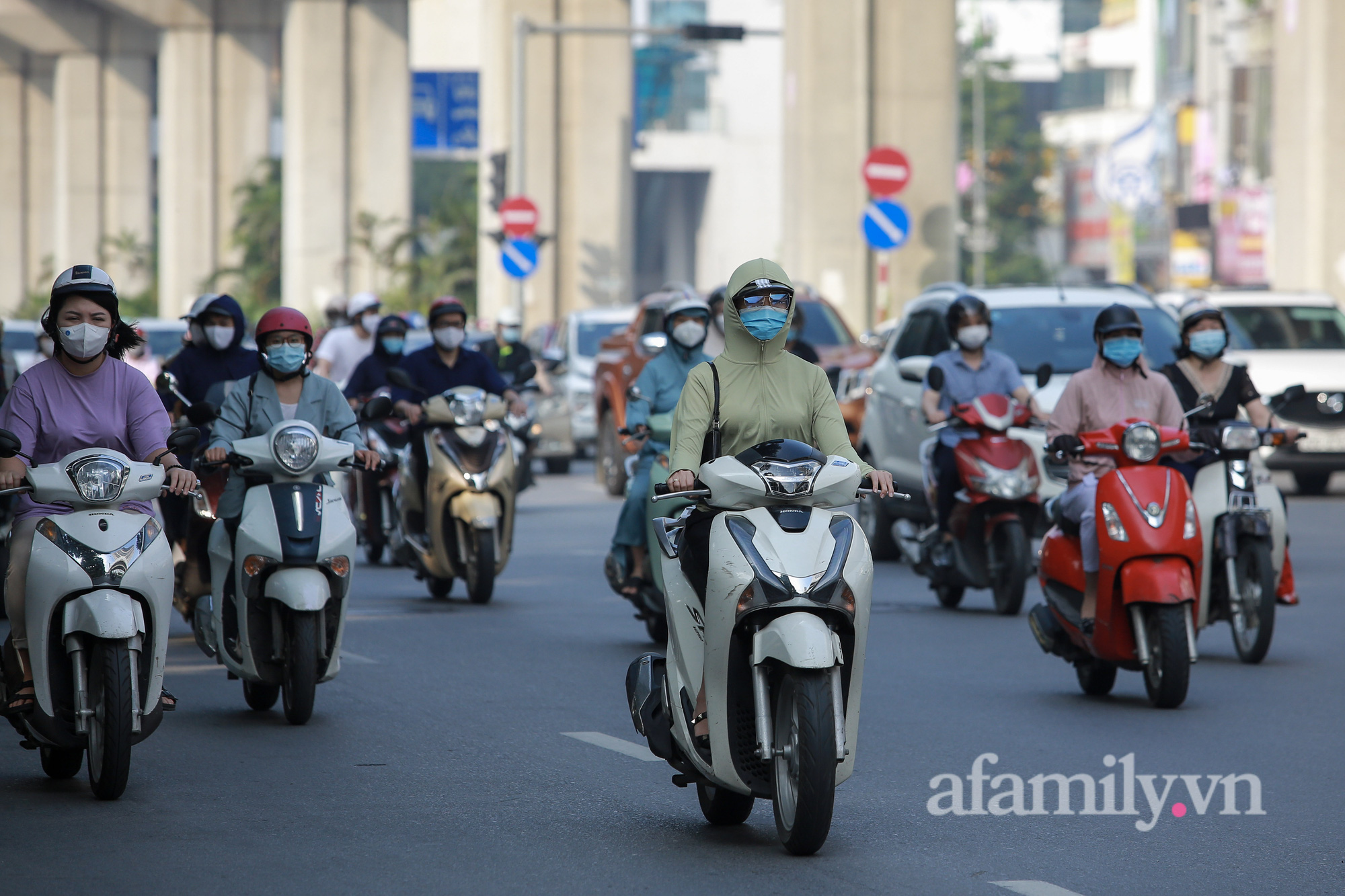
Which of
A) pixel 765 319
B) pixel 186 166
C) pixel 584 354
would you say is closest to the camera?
pixel 765 319

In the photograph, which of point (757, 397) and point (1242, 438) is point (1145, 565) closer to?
point (1242, 438)

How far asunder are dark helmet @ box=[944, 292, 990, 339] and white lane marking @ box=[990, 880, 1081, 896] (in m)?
7.02

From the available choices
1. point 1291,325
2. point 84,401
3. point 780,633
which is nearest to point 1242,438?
point 780,633

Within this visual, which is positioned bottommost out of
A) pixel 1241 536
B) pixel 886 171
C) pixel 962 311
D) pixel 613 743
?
pixel 613 743

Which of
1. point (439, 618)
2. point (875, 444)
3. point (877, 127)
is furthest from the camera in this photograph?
point (877, 127)

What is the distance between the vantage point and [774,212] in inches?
3922

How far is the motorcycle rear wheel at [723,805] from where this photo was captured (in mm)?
6730

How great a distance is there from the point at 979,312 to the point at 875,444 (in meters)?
3.30

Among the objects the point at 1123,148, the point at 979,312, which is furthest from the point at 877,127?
the point at 1123,148

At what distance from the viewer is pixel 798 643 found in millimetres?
5941

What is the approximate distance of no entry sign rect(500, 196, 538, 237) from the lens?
3394 cm

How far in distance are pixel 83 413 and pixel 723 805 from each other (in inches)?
102

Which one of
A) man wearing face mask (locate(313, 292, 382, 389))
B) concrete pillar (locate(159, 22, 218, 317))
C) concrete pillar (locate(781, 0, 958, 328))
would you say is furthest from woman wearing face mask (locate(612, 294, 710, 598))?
concrete pillar (locate(159, 22, 218, 317))

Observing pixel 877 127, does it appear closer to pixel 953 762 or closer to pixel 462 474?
pixel 462 474
